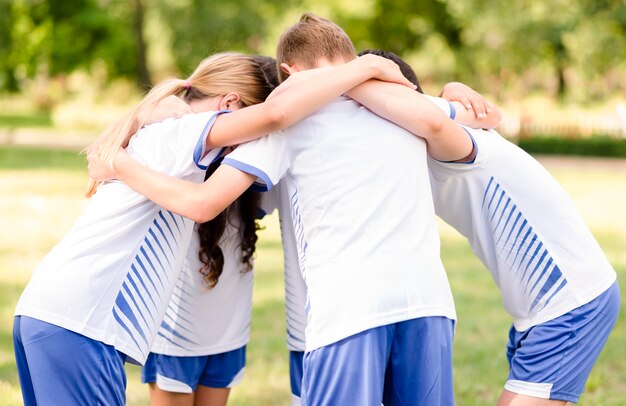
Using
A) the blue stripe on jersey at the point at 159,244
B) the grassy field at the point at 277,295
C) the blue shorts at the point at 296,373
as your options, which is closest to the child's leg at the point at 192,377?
the blue shorts at the point at 296,373

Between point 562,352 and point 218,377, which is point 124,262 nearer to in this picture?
point 218,377

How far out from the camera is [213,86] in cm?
308

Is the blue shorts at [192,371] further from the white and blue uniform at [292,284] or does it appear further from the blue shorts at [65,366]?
the blue shorts at [65,366]

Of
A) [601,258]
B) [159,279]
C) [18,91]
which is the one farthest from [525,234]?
[18,91]

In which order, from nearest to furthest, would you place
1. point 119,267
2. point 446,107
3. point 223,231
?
1. point 119,267
2. point 446,107
3. point 223,231

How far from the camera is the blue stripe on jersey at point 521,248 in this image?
9.64 ft

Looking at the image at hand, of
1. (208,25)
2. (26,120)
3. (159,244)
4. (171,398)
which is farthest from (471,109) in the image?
(26,120)

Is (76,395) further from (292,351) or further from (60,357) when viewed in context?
(292,351)

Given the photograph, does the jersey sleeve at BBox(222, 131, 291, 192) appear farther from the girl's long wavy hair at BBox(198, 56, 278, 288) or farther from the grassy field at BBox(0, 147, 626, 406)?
the grassy field at BBox(0, 147, 626, 406)

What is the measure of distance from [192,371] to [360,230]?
130 cm

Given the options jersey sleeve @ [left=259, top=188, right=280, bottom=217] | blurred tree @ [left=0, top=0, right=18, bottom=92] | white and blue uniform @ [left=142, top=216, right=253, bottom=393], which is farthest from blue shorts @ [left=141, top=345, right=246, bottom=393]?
blurred tree @ [left=0, top=0, right=18, bottom=92]

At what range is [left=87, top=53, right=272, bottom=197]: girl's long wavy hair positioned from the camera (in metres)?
2.96

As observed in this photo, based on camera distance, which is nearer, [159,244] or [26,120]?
[159,244]

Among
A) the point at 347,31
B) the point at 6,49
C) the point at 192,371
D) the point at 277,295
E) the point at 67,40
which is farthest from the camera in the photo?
the point at 67,40
